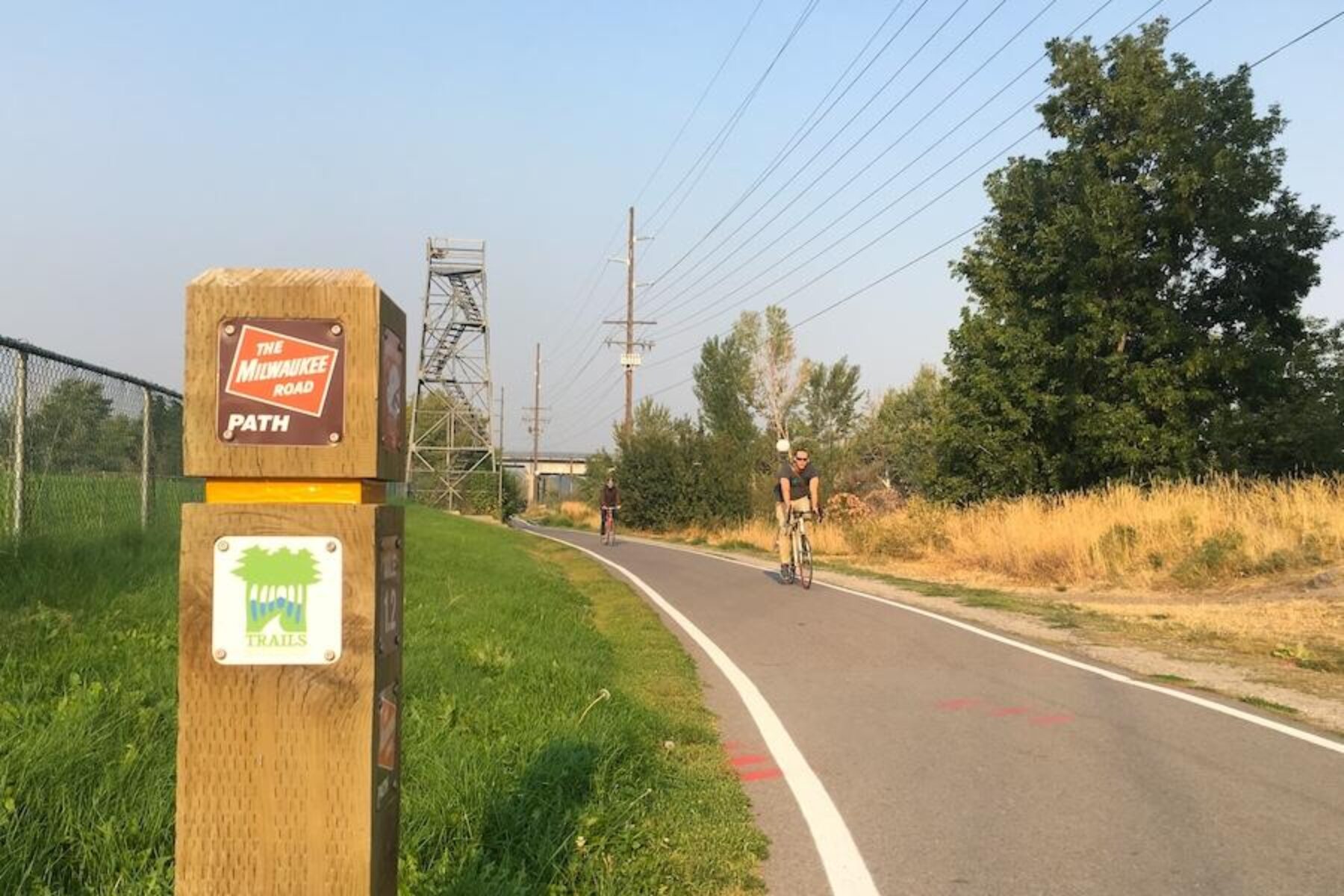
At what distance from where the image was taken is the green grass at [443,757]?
3.36 meters

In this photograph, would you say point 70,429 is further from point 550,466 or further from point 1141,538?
point 550,466

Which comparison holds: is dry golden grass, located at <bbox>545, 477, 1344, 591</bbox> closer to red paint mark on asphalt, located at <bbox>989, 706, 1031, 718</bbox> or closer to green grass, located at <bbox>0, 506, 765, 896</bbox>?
red paint mark on asphalt, located at <bbox>989, 706, 1031, 718</bbox>

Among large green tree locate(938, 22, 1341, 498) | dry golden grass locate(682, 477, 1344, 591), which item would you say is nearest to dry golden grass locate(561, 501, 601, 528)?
large green tree locate(938, 22, 1341, 498)

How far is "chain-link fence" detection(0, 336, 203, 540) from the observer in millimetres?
7191

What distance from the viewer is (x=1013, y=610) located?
1268 centimetres

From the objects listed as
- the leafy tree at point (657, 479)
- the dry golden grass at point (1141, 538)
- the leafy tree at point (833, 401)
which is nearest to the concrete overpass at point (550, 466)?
the leafy tree at point (833, 401)

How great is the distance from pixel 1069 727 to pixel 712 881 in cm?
351

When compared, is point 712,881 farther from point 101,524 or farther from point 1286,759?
point 101,524

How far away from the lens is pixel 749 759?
5.73m

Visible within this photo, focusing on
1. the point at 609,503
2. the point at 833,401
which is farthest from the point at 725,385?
the point at 609,503

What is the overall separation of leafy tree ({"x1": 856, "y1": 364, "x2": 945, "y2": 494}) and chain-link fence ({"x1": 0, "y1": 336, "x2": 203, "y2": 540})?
48.4 m

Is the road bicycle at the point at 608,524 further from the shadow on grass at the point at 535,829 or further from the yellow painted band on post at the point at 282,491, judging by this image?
the yellow painted band on post at the point at 282,491

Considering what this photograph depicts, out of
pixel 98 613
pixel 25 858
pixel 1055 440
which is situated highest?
pixel 1055 440

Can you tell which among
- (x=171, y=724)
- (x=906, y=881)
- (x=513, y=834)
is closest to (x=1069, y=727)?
(x=906, y=881)
